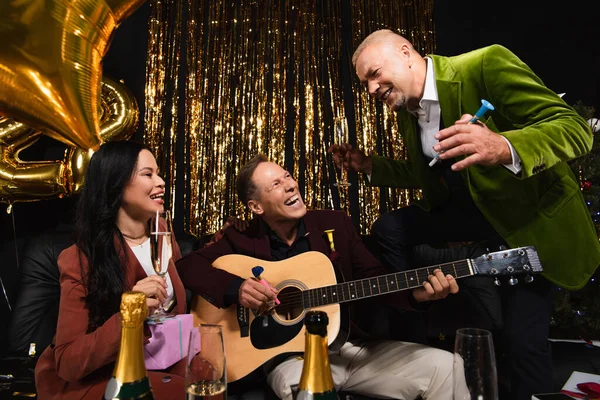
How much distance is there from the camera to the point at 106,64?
313 centimetres

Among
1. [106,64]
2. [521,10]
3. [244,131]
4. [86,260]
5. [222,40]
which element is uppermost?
[521,10]

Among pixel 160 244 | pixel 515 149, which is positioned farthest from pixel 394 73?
pixel 160 244

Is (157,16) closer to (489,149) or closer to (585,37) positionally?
(489,149)

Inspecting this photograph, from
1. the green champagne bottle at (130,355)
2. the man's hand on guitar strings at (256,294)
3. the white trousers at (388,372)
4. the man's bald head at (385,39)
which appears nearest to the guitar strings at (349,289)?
the man's hand on guitar strings at (256,294)

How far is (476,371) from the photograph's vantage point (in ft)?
2.21

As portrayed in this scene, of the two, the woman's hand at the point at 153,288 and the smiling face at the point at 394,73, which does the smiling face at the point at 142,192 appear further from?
the smiling face at the point at 394,73

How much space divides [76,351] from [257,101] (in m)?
2.42

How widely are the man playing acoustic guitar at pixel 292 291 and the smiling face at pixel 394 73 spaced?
631mm

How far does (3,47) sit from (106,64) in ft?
9.90

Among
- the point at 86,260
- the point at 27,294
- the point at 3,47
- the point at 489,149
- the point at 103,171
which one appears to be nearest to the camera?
the point at 3,47

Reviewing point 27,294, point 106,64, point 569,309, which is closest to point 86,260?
point 27,294

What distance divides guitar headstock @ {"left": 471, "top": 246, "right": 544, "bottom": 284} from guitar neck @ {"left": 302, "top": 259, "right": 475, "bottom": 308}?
0.17 feet

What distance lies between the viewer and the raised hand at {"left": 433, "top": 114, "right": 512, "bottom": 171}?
4.11 ft

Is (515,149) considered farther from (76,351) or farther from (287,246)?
(76,351)
